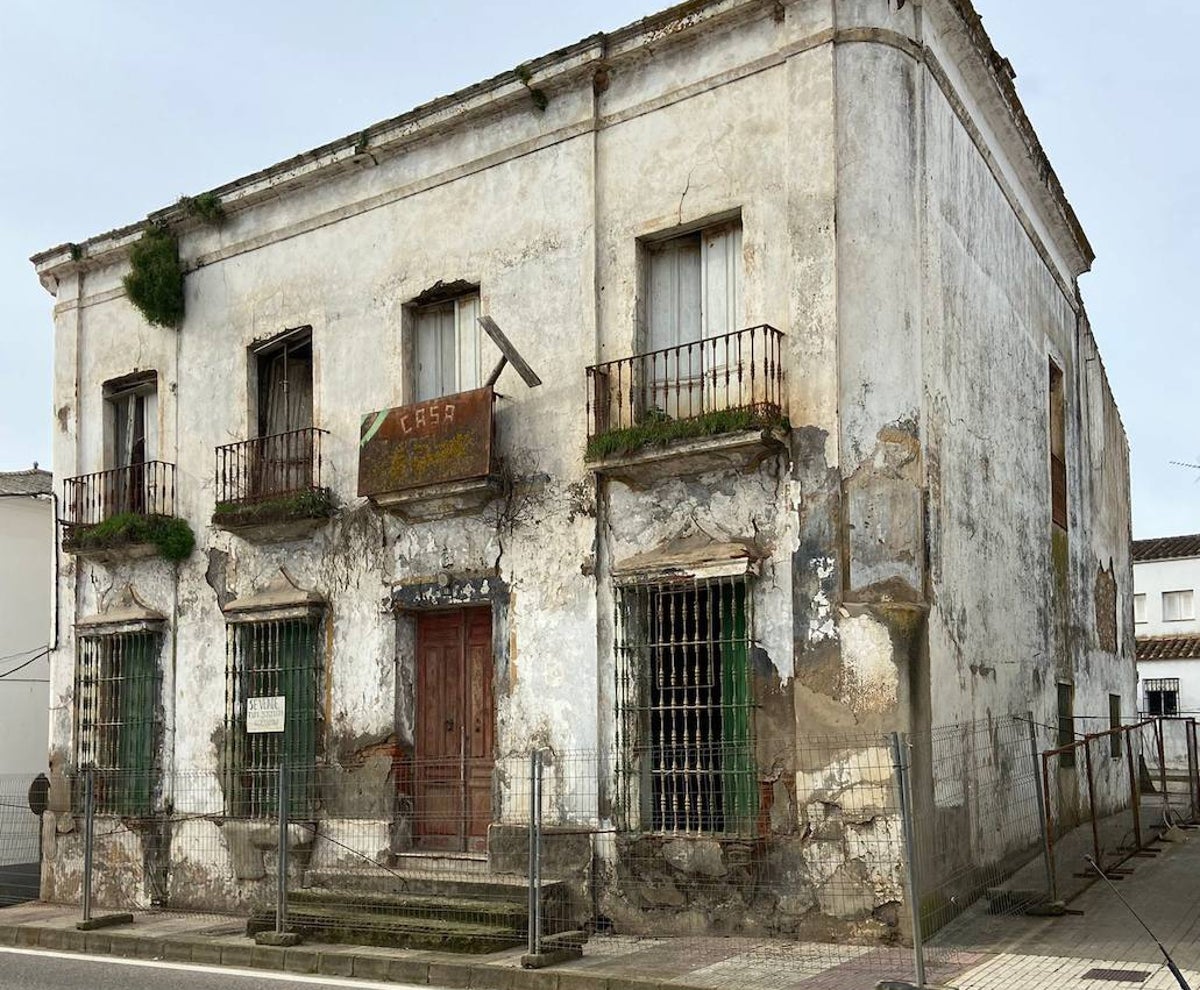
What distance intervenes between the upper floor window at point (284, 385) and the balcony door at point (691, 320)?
4.76m

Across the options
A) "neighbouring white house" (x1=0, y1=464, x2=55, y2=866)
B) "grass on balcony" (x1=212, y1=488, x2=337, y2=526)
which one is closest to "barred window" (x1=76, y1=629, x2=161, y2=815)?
"grass on balcony" (x1=212, y1=488, x2=337, y2=526)

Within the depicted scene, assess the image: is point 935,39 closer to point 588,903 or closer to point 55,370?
point 588,903

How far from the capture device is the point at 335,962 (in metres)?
10.9

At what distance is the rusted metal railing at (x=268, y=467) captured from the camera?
49.2ft

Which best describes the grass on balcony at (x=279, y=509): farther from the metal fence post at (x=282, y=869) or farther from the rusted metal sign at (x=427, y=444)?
the metal fence post at (x=282, y=869)

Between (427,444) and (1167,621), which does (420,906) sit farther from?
(1167,621)

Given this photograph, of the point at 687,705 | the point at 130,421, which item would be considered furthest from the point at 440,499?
the point at 130,421

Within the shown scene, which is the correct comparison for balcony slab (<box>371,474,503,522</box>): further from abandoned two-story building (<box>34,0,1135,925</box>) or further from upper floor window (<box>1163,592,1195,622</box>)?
upper floor window (<box>1163,592,1195,622</box>)

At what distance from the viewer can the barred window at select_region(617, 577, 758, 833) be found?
37.8 ft

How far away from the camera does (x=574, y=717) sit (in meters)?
12.5

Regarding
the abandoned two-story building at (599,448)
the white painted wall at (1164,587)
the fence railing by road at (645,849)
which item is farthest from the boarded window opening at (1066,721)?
the white painted wall at (1164,587)

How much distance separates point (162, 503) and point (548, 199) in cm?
634

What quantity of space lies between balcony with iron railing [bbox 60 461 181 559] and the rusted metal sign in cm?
354

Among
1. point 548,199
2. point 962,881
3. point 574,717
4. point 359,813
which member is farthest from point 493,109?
point 962,881
